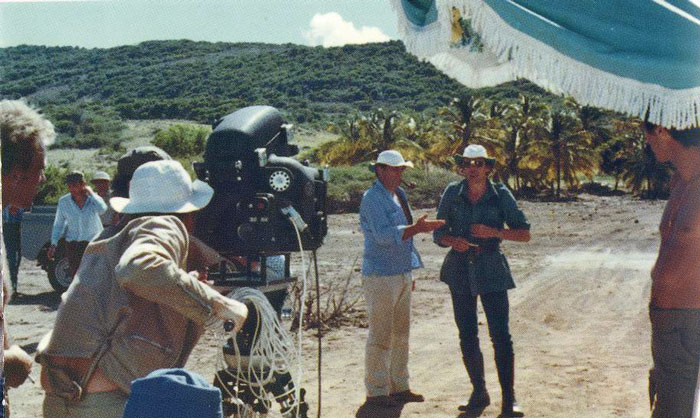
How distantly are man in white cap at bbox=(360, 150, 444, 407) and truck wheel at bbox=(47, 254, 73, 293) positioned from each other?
5447 mm

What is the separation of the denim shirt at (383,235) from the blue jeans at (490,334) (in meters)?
0.40

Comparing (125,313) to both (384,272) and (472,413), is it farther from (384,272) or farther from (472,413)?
(472,413)

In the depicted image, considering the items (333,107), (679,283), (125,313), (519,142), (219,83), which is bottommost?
(125,313)

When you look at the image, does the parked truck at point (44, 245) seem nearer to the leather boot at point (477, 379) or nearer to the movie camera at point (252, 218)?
the leather boot at point (477, 379)

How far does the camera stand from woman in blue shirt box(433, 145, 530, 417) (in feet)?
15.8

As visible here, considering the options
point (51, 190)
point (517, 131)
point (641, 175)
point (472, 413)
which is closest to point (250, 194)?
point (472, 413)

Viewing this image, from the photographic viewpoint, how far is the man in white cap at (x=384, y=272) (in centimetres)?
513

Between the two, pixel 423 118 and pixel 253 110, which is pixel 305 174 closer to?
pixel 253 110

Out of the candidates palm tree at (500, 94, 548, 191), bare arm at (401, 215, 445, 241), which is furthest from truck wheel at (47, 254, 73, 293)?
palm tree at (500, 94, 548, 191)

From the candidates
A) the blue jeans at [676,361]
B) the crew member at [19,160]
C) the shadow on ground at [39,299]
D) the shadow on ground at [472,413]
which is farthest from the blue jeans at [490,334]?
the shadow on ground at [39,299]

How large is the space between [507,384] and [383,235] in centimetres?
108

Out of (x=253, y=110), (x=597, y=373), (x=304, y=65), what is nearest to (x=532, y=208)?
(x=304, y=65)

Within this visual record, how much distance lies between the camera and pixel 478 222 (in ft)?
16.3

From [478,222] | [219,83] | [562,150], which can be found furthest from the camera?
[562,150]
